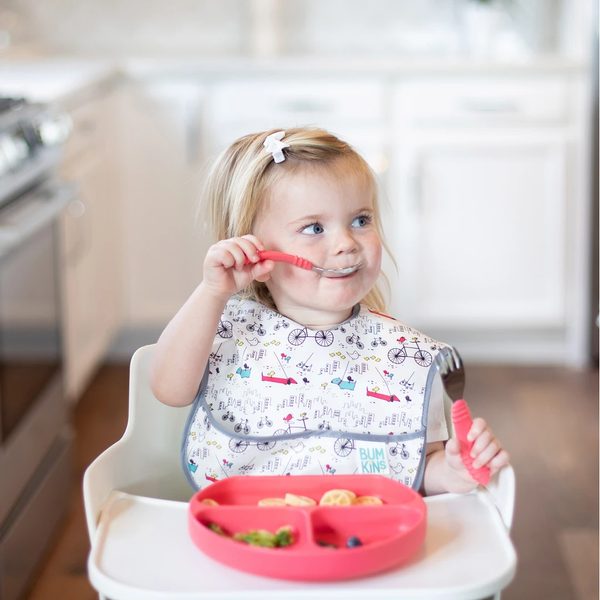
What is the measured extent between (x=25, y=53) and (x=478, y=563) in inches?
113

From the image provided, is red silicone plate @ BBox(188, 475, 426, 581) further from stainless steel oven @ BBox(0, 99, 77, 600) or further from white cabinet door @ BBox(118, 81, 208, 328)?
white cabinet door @ BBox(118, 81, 208, 328)

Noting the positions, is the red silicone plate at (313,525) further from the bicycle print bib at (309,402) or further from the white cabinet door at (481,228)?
the white cabinet door at (481,228)

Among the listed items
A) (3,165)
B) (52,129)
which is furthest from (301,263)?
(52,129)

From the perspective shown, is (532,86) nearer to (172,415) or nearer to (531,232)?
(531,232)

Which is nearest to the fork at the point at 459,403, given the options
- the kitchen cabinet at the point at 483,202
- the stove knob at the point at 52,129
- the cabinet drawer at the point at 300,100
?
the stove knob at the point at 52,129

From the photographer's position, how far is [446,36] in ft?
10.9

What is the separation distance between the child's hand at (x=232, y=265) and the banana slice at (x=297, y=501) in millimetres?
202

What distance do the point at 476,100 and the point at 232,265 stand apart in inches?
83.0

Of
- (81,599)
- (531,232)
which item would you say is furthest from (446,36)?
(81,599)

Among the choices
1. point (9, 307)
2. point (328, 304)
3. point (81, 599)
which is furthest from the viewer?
point (9, 307)

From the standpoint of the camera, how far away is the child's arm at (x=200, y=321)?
84 cm

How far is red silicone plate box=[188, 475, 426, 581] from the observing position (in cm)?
70

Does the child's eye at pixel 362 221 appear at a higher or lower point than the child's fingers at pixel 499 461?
higher

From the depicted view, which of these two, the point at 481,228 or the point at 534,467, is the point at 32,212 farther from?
the point at 481,228
